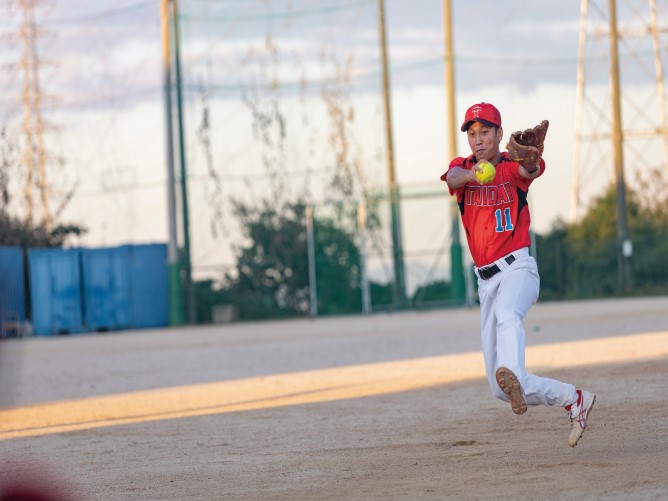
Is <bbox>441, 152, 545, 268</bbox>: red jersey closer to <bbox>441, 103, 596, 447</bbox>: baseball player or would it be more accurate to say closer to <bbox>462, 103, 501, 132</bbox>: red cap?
<bbox>441, 103, 596, 447</bbox>: baseball player

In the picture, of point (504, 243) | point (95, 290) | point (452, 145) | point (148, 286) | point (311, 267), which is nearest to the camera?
point (504, 243)

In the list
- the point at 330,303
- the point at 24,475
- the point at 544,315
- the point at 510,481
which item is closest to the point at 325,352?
the point at 544,315

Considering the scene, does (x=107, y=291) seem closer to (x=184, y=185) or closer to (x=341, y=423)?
(x=184, y=185)

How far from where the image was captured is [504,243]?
7.65 metres

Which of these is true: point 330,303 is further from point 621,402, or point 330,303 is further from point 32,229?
point 621,402

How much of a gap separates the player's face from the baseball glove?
27 cm

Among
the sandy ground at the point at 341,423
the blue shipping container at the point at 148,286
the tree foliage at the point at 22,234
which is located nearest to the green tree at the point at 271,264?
the blue shipping container at the point at 148,286

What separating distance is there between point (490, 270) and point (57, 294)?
2864 cm

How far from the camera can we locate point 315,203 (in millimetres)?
34844

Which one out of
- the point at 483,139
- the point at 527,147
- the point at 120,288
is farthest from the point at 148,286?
the point at 527,147

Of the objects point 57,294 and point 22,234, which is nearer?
point 57,294

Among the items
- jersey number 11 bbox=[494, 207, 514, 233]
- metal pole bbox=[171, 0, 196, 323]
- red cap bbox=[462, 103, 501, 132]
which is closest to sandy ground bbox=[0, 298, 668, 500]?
jersey number 11 bbox=[494, 207, 514, 233]

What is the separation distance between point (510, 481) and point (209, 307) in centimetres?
2955

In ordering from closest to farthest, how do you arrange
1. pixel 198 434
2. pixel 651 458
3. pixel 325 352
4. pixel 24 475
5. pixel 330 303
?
pixel 651 458 < pixel 24 475 < pixel 198 434 < pixel 325 352 < pixel 330 303
